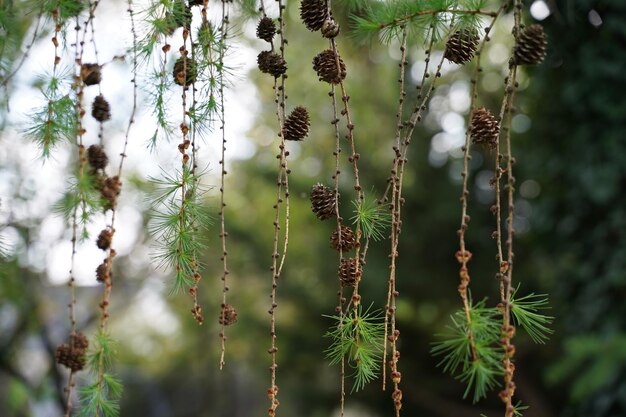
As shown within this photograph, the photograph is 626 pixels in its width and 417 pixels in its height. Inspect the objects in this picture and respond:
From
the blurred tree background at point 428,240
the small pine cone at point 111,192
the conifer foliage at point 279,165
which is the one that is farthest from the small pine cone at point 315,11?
the small pine cone at point 111,192

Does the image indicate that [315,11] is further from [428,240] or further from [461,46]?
[428,240]

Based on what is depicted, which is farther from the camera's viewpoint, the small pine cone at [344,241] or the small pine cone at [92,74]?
the small pine cone at [92,74]

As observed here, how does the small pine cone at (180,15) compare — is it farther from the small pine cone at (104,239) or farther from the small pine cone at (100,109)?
the small pine cone at (104,239)

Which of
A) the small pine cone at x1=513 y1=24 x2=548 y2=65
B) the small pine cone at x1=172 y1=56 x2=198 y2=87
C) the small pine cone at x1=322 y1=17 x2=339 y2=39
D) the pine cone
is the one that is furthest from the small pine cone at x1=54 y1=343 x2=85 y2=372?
the small pine cone at x1=513 y1=24 x2=548 y2=65

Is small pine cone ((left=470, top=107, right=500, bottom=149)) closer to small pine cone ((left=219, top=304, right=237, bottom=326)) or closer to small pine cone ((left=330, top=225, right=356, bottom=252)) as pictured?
small pine cone ((left=330, top=225, right=356, bottom=252))

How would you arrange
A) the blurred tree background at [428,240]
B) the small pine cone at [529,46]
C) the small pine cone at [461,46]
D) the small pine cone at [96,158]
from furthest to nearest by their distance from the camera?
the blurred tree background at [428,240] < the small pine cone at [96,158] < the small pine cone at [461,46] < the small pine cone at [529,46]

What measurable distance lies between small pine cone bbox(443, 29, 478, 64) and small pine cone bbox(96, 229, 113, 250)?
485 millimetres

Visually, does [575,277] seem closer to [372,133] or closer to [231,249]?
[372,133]

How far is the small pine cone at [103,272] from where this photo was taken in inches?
32.4

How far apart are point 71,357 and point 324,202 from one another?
36cm

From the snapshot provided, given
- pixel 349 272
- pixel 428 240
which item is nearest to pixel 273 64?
pixel 349 272

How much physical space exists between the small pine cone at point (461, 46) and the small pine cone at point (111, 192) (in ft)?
1.48

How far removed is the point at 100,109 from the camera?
96 centimetres

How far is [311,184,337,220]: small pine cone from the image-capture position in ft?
2.69
